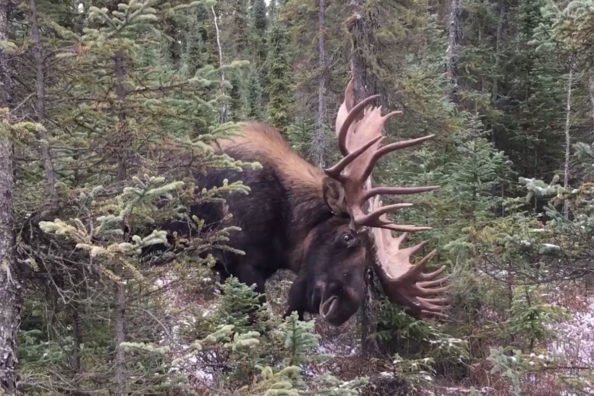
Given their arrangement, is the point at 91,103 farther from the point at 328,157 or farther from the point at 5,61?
the point at 328,157

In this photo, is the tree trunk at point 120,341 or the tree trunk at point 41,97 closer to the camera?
the tree trunk at point 120,341

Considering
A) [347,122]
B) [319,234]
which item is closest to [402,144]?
[347,122]

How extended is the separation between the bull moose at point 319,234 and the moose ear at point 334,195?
0.03ft

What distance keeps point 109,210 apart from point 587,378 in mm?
3724

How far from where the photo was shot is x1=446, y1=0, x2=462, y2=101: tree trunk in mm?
22625

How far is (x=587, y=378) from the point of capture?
5281mm

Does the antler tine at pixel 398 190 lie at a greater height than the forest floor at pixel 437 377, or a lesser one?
greater

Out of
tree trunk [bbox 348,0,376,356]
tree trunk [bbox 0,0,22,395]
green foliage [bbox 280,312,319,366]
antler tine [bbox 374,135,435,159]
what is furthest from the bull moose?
tree trunk [bbox 0,0,22,395]

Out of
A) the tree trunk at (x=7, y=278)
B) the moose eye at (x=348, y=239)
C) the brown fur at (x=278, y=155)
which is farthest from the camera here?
the brown fur at (x=278, y=155)

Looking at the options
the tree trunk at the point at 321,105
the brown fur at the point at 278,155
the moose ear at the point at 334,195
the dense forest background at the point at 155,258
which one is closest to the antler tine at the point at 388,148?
the moose ear at the point at 334,195

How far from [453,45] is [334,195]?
1717 centimetres

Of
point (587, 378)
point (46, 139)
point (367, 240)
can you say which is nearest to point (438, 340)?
point (367, 240)

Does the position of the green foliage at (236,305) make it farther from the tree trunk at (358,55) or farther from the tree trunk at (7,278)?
the tree trunk at (358,55)

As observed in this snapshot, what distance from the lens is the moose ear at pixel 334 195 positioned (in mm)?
7023
